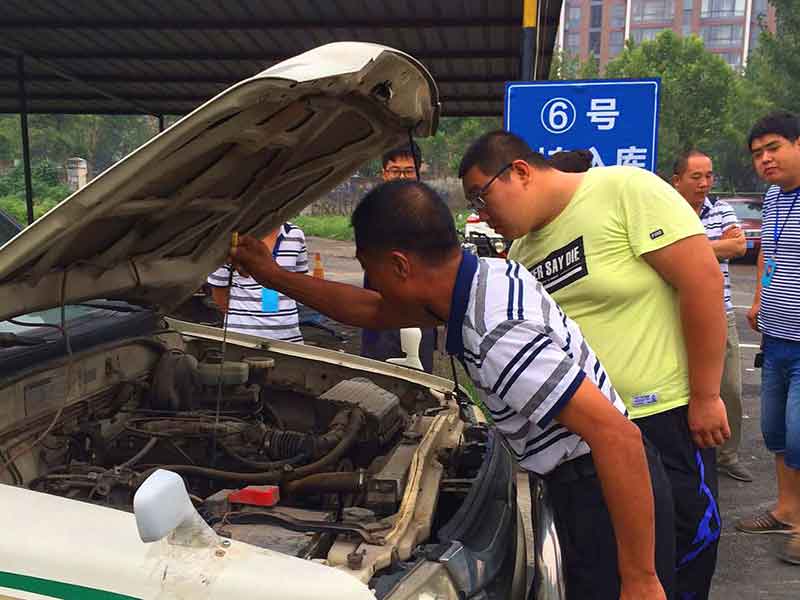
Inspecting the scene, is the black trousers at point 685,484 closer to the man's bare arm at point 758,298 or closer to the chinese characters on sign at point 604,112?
the man's bare arm at point 758,298

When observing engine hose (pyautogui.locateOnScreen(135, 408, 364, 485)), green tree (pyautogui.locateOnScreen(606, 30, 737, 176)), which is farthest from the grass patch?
engine hose (pyautogui.locateOnScreen(135, 408, 364, 485))

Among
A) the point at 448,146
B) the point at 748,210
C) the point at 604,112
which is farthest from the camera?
the point at 448,146

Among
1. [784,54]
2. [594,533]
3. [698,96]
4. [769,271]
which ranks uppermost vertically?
[784,54]

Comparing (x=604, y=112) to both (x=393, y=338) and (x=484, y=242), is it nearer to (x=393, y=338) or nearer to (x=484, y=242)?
(x=393, y=338)

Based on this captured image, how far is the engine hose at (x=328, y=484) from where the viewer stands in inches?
92.6

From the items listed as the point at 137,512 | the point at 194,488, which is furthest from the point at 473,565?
the point at 194,488

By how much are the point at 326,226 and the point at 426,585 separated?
26.7 metres

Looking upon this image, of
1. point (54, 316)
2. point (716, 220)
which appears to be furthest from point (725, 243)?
point (54, 316)

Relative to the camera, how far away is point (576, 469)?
2.13 m

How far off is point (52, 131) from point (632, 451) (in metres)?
39.4

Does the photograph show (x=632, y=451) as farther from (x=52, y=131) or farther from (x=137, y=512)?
(x=52, y=131)

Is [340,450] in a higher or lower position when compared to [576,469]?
lower

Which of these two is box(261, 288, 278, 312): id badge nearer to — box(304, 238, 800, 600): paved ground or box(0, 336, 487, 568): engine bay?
box(0, 336, 487, 568): engine bay

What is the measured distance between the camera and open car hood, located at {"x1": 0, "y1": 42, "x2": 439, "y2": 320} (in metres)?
1.77
